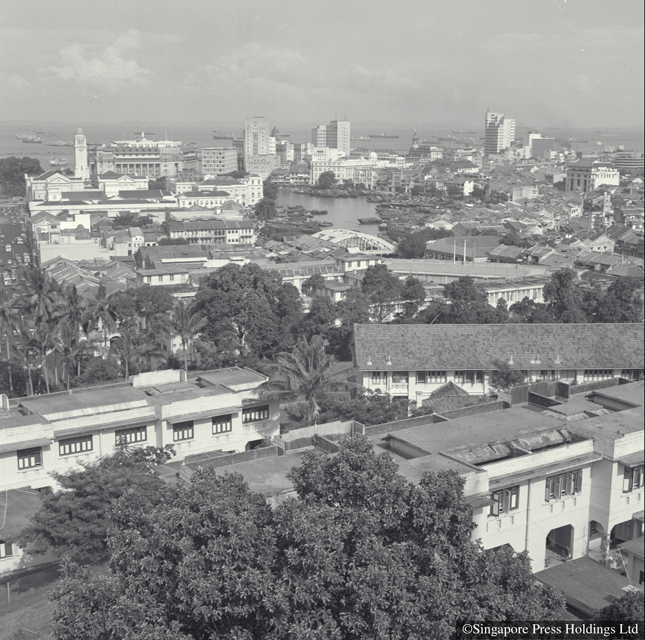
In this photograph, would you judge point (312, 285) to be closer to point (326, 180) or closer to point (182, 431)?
point (182, 431)

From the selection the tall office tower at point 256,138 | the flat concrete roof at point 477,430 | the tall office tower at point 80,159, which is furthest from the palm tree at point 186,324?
the tall office tower at point 256,138

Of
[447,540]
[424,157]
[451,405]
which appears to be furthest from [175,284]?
[424,157]

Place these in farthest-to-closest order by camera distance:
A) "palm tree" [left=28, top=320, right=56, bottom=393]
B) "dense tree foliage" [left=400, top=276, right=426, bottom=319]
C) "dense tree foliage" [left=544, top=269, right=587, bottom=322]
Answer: "dense tree foliage" [left=400, top=276, right=426, bottom=319] → "dense tree foliage" [left=544, top=269, right=587, bottom=322] → "palm tree" [left=28, top=320, right=56, bottom=393]

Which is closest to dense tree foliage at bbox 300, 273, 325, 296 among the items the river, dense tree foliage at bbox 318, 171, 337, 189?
the river

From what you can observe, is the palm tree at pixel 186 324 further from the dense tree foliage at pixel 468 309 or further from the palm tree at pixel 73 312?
the dense tree foliage at pixel 468 309

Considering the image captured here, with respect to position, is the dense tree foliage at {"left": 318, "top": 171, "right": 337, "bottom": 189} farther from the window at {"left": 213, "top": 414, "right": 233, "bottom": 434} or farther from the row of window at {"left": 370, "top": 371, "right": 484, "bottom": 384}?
the window at {"left": 213, "top": 414, "right": 233, "bottom": 434}

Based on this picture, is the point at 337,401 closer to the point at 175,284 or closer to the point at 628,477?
the point at 628,477

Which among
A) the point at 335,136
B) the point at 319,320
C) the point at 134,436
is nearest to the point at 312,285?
the point at 319,320

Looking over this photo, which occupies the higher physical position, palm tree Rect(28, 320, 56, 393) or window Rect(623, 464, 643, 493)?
palm tree Rect(28, 320, 56, 393)
